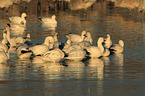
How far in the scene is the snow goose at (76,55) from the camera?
1828cm

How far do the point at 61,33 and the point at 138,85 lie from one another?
15840 mm

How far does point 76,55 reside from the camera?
1833cm

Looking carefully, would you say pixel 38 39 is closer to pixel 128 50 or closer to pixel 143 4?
pixel 128 50

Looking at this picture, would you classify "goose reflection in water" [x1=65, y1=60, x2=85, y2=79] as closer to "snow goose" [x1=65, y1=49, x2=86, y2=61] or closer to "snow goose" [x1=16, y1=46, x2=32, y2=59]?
"snow goose" [x1=65, y1=49, x2=86, y2=61]

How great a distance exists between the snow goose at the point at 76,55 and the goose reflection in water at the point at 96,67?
1.42 feet

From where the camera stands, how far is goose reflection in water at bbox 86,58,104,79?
49.9ft

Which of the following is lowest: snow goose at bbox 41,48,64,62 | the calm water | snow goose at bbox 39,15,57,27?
the calm water

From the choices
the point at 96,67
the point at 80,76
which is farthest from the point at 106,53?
the point at 80,76

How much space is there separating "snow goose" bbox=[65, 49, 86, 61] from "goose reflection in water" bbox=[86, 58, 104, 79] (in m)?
0.43

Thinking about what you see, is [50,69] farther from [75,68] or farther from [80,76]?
[80,76]

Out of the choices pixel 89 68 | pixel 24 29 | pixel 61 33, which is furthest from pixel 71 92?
pixel 24 29

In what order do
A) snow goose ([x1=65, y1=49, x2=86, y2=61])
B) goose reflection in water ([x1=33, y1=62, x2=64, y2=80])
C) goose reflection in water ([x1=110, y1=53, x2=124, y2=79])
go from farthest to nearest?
snow goose ([x1=65, y1=49, x2=86, y2=61]) < goose reflection in water ([x1=110, y1=53, x2=124, y2=79]) < goose reflection in water ([x1=33, y1=62, x2=64, y2=80])

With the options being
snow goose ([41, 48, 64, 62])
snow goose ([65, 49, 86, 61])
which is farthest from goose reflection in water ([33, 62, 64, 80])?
snow goose ([65, 49, 86, 61])

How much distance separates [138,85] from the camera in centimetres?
1321
